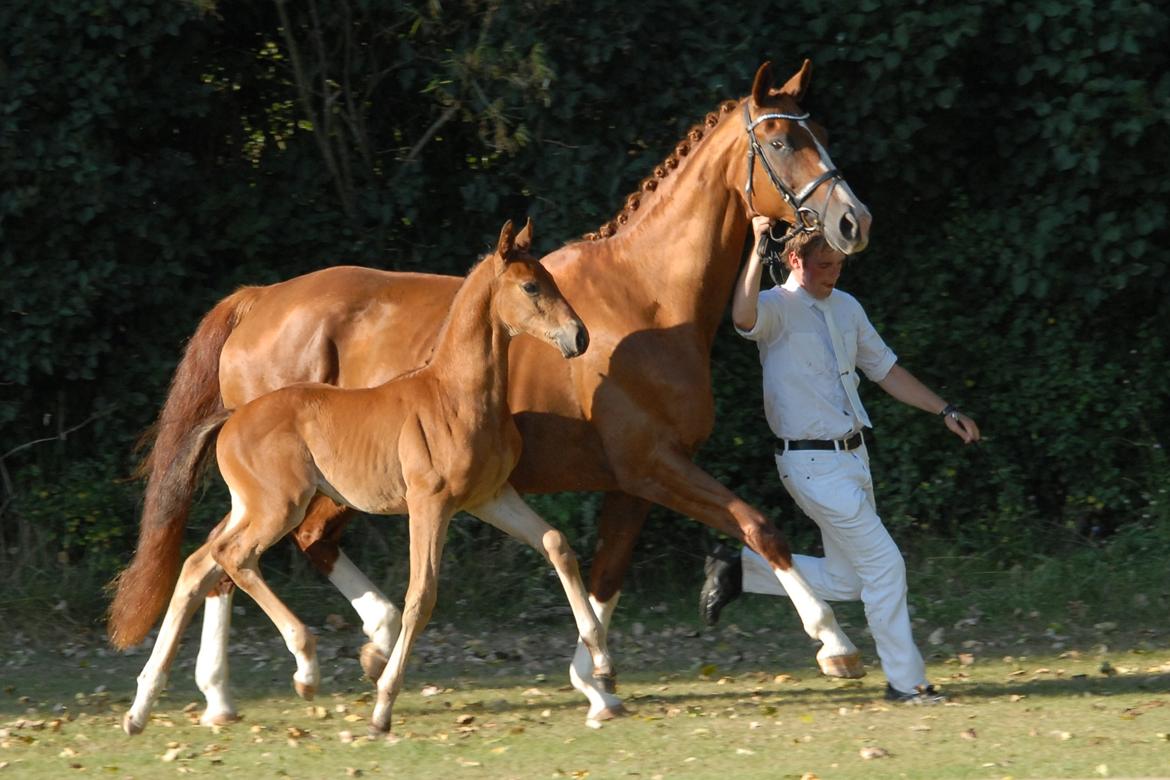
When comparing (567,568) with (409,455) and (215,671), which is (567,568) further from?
(215,671)

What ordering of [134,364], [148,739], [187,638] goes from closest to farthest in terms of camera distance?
[148,739] → [187,638] → [134,364]

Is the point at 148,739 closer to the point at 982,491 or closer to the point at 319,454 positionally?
the point at 319,454

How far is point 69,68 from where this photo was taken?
29.1 feet

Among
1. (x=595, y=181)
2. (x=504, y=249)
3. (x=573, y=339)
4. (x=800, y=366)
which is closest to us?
(x=573, y=339)

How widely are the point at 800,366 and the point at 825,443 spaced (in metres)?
0.34

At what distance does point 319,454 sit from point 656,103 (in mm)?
3790

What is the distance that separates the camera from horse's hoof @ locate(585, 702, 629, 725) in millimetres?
6262

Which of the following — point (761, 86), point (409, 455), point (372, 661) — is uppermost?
point (761, 86)

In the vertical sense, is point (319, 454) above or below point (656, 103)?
below

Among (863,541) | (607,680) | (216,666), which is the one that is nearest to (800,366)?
(863,541)

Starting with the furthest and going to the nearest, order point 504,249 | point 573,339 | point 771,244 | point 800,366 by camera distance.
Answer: point 800,366
point 771,244
point 504,249
point 573,339

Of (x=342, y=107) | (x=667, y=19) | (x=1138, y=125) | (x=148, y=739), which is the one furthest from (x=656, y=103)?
(x=148, y=739)

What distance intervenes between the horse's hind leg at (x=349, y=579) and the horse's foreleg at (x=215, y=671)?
58cm

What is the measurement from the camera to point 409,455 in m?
6.09
